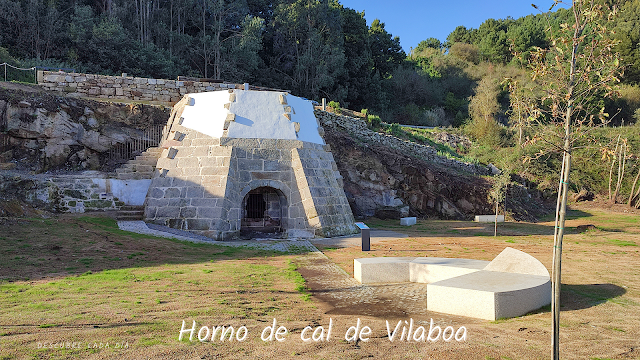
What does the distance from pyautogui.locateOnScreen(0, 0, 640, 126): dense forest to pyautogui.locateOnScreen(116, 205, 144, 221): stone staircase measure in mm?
15012

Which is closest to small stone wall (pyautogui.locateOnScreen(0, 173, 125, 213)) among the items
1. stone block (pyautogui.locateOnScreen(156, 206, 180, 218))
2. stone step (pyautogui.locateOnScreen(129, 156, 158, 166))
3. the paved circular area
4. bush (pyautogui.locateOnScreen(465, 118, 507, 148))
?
stone step (pyautogui.locateOnScreen(129, 156, 158, 166))

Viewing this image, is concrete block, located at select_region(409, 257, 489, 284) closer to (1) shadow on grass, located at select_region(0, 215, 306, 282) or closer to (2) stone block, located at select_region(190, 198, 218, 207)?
(1) shadow on grass, located at select_region(0, 215, 306, 282)

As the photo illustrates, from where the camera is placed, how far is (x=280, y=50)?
3778cm

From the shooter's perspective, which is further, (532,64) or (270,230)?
(270,230)

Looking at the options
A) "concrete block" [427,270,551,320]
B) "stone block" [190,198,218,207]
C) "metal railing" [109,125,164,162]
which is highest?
"metal railing" [109,125,164,162]

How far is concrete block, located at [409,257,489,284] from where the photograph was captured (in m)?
7.79

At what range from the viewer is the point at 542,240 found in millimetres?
14500

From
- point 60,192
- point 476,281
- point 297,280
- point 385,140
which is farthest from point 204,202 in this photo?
point 385,140

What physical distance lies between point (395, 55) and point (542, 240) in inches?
1509

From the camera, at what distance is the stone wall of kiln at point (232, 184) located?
520 inches

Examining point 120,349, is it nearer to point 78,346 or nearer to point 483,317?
point 78,346

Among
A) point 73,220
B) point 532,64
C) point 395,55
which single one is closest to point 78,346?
point 532,64

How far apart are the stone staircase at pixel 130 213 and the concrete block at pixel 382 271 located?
27.7ft


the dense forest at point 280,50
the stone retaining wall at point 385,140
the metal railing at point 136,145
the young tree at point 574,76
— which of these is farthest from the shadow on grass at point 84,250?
the dense forest at point 280,50
